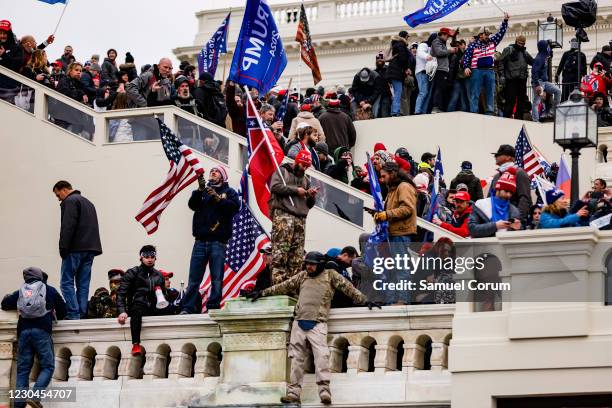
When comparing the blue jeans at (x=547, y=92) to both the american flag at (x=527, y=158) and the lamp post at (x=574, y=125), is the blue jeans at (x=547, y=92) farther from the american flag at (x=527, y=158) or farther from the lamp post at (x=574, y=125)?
the lamp post at (x=574, y=125)

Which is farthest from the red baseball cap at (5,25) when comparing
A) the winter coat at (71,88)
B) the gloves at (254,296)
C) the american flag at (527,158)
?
the gloves at (254,296)

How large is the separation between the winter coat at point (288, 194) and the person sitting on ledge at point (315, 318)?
1368 millimetres

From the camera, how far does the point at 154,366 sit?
69.5 feet

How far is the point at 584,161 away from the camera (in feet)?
97.5

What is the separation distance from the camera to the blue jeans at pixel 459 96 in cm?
3222

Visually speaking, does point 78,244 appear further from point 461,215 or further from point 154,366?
point 461,215

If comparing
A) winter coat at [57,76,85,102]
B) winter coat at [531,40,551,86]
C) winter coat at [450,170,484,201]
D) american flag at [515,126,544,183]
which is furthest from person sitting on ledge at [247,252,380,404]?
winter coat at [531,40,551,86]

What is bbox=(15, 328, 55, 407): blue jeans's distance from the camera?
21.4 metres

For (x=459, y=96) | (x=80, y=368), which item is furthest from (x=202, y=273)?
(x=459, y=96)

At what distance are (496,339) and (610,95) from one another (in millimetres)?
13659

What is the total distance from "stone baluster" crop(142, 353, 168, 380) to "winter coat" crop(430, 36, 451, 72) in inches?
449

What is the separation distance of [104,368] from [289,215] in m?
2.73

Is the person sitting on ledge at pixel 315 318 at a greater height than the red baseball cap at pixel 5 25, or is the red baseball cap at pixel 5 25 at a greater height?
the red baseball cap at pixel 5 25

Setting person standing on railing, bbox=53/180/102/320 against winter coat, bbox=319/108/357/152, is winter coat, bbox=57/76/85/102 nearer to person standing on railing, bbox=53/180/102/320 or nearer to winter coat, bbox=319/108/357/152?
winter coat, bbox=319/108/357/152
